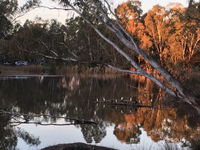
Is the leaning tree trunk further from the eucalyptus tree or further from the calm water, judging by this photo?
the calm water

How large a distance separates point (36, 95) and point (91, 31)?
14.0 m

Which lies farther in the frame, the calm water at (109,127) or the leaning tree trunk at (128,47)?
the calm water at (109,127)

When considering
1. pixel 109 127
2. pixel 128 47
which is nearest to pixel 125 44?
pixel 128 47

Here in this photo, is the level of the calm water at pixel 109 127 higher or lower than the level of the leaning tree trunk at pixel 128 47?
lower

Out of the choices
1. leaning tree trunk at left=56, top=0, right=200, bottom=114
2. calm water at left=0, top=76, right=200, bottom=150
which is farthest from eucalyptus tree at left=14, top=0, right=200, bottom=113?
calm water at left=0, top=76, right=200, bottom=150

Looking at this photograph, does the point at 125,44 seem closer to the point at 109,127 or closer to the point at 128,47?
the point at 128,47

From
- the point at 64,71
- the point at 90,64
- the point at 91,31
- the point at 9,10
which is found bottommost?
the point at 64,71

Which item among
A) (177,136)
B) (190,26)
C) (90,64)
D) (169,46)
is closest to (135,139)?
(177,136)

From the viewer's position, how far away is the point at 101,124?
35.7 ft

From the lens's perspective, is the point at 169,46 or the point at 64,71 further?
the point at 64,71

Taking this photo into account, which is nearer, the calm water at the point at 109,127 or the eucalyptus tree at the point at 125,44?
the eucalyptus tree at the point at 125,44

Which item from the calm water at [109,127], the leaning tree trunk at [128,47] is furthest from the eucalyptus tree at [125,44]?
the calm water at [109,127]

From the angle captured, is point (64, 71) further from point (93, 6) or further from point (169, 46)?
point (93, 6)

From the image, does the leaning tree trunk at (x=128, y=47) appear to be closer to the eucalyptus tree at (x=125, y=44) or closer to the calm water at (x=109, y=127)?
the eucalyptus tree at (x=125, y=44)
